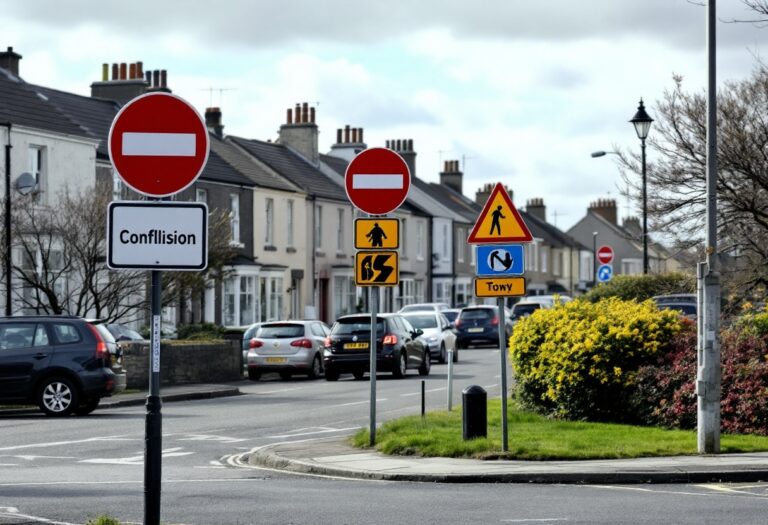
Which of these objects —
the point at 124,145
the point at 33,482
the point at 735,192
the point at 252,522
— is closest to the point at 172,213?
the point at 124,145

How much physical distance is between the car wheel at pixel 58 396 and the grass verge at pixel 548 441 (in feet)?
22.8

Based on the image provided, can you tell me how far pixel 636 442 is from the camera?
53.2 feet

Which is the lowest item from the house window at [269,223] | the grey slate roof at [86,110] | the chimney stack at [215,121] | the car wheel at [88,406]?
the car wheel at [88,406]

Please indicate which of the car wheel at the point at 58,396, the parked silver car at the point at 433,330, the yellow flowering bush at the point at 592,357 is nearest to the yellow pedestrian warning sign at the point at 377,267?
the yellow flowering bush at the point at 592,357

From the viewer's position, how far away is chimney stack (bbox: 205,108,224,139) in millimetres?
58938

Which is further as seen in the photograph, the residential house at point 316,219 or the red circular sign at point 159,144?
the residential house at point 316,219

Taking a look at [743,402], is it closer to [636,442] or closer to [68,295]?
[636,442]

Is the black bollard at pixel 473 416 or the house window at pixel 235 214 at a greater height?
the house window at pixel 235 214

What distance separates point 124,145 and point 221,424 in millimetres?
13476

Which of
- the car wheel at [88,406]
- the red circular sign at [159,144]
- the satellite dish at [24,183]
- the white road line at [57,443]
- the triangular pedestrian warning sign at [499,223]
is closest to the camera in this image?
the red circular sign at [159,144]

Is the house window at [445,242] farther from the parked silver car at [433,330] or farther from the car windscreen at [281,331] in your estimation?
the car windscreen at [281,331]

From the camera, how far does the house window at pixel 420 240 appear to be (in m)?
73.9

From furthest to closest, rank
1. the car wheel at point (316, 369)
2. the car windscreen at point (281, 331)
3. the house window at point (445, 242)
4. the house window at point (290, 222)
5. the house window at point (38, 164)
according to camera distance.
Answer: the house window at point (445, 242), the house window at point (290, 222), the house window at point (38, 164), the car wheel at point (316, 369), the car windscreen at point (281, 331)

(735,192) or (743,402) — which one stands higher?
(735,192)
